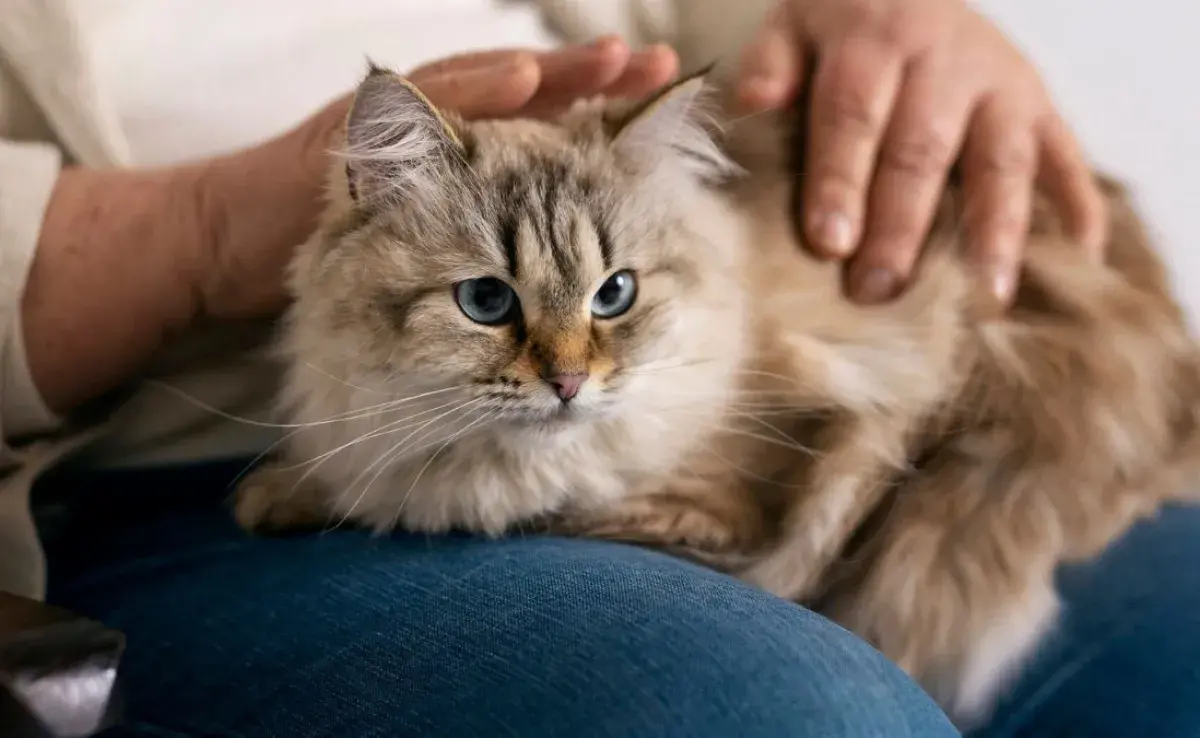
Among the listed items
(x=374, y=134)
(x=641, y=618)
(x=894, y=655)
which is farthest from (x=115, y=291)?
(x=894, y=655)

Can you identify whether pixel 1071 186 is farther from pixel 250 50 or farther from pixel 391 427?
pixel 250 50

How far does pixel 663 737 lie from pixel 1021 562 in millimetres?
552

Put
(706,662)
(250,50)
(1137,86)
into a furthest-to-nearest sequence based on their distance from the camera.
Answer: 1. (1137,86)
2. (250,50)
3. (706,662)

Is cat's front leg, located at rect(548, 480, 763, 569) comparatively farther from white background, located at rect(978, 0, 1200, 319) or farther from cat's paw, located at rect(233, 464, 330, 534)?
white background, located at rect(978, 0, 1200, 319)

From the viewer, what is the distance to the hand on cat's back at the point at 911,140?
961 mm

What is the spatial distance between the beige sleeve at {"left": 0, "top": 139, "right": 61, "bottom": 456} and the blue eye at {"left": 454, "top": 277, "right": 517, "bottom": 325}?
0.46 meters

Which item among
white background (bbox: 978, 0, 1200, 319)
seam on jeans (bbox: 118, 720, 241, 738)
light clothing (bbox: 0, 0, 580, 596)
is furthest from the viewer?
white background (bbox: 978, 0, 1200, 319)

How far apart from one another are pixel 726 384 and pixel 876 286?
0.20m

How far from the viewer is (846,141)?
3.16ft

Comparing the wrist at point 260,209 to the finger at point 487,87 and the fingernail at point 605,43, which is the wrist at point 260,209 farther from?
the fingernail at point 605,43

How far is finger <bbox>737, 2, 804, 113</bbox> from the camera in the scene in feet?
3.26

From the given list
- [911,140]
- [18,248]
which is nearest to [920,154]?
[911,140]

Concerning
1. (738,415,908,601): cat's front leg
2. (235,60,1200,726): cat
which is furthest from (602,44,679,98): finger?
(738,415,908,601): cat's front leg

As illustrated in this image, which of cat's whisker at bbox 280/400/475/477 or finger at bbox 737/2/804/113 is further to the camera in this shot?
finger at bbox 737/2/804/113
